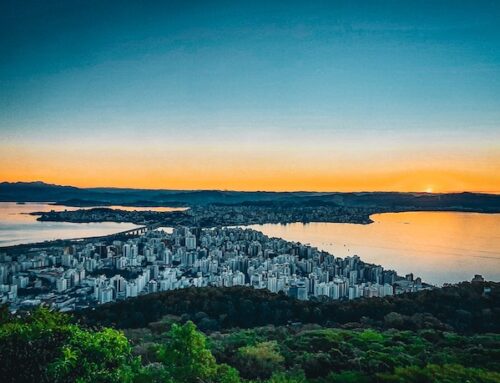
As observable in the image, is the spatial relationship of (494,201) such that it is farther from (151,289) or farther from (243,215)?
(151,289)

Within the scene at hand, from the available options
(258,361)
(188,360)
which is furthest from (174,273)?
(188,360)

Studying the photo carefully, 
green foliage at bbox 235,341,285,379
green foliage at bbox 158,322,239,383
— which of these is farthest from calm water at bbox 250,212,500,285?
green foliage at bbox 158,322,239,383

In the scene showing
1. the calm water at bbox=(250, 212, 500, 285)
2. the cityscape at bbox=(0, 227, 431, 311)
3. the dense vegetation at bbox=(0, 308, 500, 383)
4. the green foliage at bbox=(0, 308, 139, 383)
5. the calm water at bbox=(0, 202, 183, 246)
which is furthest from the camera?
the calm water at bbox=(0, 202, 183, 246)

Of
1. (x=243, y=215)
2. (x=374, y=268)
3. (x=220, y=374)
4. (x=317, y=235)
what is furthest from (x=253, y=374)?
(x=243, y=215)

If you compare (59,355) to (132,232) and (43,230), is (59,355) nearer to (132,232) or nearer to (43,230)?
(132,232)

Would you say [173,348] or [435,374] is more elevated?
[173,348]

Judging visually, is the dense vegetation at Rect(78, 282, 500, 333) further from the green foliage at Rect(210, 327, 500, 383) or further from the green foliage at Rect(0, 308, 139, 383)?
the green foliage at Rect(0, 308, 139, 383)
